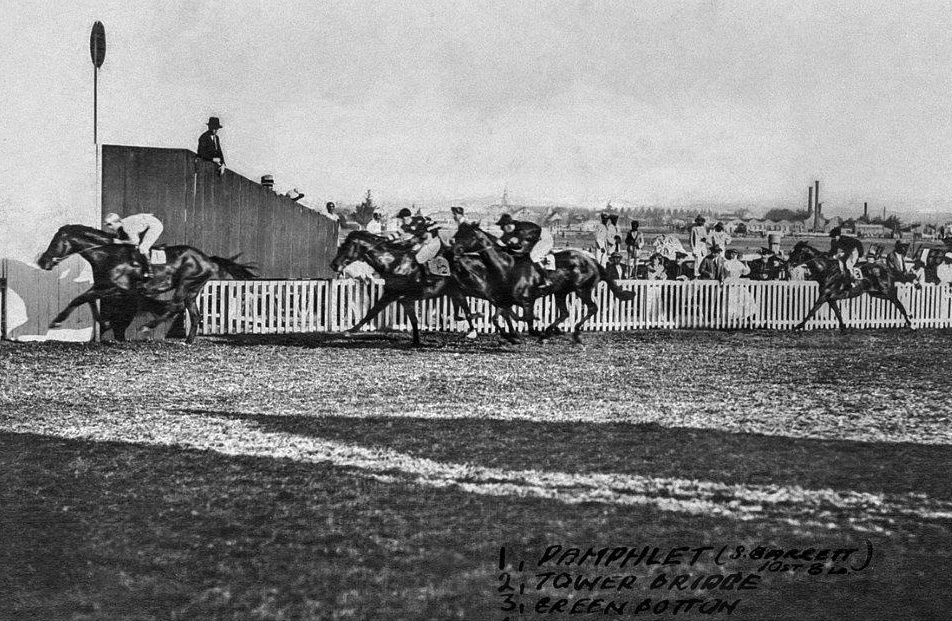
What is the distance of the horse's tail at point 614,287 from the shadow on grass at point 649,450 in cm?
1162

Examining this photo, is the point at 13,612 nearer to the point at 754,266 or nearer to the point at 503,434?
the point at 503,434

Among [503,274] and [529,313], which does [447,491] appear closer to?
[503,274]

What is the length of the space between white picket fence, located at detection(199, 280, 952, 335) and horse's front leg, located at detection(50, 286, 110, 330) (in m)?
2.35

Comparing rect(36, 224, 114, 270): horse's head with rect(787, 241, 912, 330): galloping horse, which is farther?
rect(787, 241, 912, 330): galloping horse

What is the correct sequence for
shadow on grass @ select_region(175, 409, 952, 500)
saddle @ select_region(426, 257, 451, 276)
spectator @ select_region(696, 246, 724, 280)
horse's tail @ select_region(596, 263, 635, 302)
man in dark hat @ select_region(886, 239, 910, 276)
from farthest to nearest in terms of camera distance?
1. spectator @ select_region(696, 246, 724, 280)
2. man in dark hat @ select_region(886, 239, 910, 276)
3. horse's tail @ select_region(596, 263, 635, 302)
4. saddle @ select_region(426, 257, 451, 276)
5. shadow on grass @ select_region(175, 409, 952, 500)

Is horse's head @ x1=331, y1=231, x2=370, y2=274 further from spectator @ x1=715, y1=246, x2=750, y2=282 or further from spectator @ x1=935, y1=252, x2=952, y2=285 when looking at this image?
spectator @ x1=935, y1=252, x2=952, y2=285

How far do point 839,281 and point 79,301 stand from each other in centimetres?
1549

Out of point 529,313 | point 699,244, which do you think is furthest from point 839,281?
point 529,313

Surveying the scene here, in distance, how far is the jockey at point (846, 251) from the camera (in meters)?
23.9

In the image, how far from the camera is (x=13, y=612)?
425 cm

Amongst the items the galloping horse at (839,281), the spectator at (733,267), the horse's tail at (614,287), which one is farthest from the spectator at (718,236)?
the horse's tail at (614,287)

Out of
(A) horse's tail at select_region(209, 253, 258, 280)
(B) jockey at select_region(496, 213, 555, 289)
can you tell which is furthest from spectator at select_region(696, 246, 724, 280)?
(A) horse's tail at select_region(209, 253, 258, 280)

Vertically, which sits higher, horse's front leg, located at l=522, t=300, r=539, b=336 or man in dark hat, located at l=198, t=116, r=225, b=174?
man in dark hat, located at l=198, t=116, r=225, b=174

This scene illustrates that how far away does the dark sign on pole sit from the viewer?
60.7 ft
